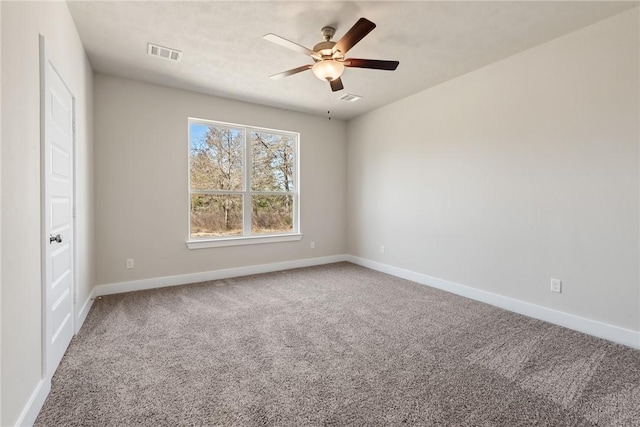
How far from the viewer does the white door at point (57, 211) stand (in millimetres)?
1802

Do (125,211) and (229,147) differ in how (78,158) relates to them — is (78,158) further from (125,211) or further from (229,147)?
(229,147)

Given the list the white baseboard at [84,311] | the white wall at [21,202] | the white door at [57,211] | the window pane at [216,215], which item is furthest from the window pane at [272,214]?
the white wall at [21,202]

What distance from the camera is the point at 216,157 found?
14.9 ft

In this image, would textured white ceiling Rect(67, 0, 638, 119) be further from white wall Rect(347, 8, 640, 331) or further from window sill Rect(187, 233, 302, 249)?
window sill Rect(187, 233, 302, 249)

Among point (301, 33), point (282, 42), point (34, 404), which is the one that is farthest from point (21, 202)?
point (301, 33)

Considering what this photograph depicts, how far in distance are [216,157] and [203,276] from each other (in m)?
1.76

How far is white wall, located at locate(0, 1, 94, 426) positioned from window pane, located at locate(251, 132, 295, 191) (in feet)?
9.69

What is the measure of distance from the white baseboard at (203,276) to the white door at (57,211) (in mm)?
1282

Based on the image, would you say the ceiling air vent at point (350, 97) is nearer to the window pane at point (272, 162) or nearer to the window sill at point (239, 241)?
the window pane at point (272, 162)

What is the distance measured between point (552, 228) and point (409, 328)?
5.58 feet

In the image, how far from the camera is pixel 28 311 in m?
1.58

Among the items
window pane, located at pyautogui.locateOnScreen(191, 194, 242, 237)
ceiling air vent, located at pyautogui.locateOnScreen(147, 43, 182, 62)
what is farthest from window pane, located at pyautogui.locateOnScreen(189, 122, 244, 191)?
ceiling air vent, located at pyautogui.locateOnScreen(147, 43, 182, 62)

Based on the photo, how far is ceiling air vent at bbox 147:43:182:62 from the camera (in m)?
3.00

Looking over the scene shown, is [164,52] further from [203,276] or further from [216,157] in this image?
[203,276]
